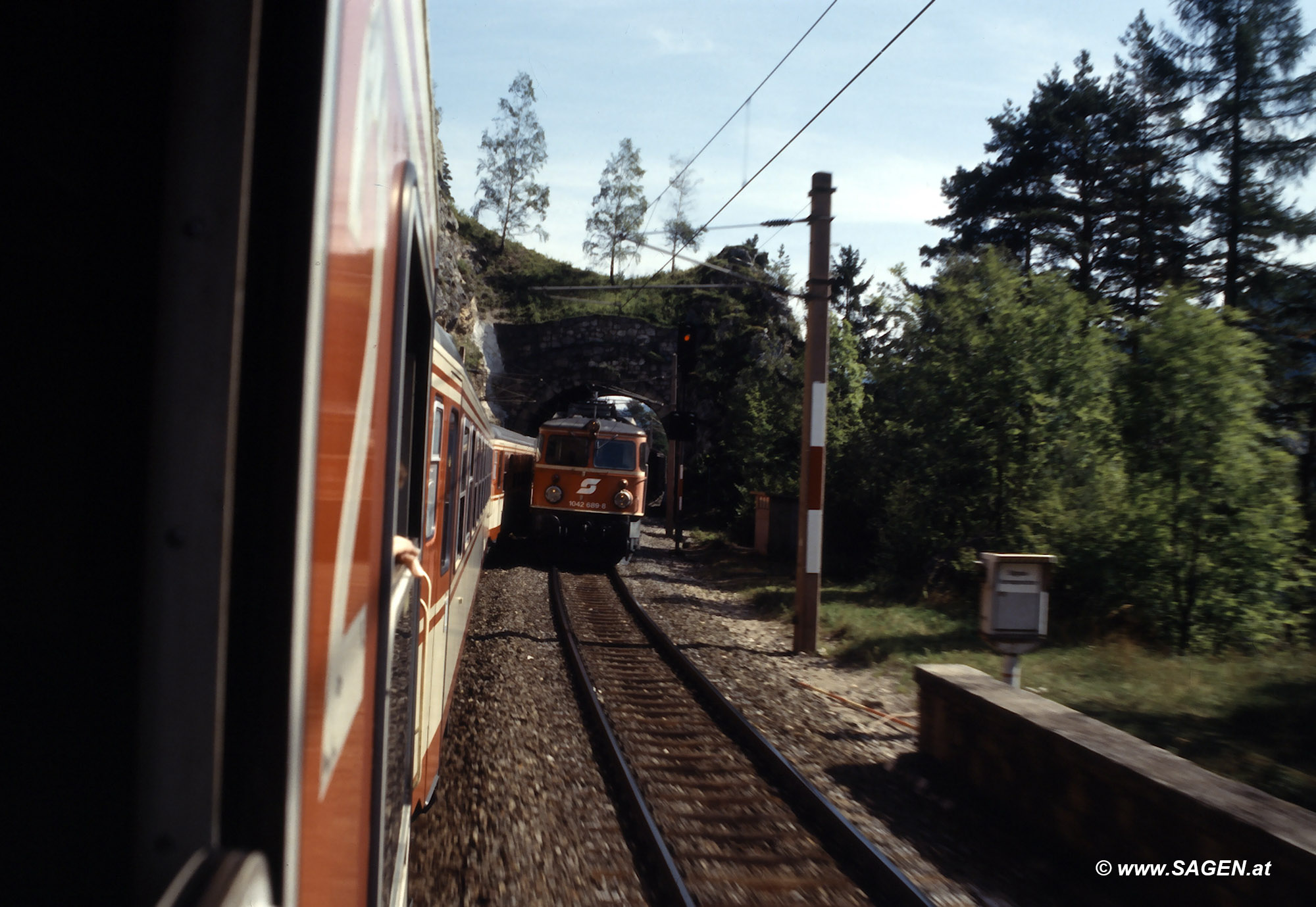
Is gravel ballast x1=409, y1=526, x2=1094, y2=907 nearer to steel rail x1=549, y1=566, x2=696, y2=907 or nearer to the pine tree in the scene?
steel rail x1=549, y1=566, x2=696, y2=907

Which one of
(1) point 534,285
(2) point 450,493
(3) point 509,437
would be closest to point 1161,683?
(2) point 450,493

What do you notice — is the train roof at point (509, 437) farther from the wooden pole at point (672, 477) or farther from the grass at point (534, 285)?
the grass at point (534, 285)

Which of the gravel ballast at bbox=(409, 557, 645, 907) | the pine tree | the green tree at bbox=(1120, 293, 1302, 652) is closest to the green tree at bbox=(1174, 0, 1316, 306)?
the pine tree

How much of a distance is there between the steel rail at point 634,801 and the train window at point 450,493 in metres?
1.76

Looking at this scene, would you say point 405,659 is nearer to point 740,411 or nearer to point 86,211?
point 86,211

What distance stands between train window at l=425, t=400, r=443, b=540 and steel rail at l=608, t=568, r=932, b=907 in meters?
2.62

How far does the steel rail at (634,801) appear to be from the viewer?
4.08m

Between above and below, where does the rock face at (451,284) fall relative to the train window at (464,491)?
above

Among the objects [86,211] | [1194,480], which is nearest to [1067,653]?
[1194,480]

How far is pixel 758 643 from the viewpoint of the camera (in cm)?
1043

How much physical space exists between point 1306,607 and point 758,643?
6955 millimetres

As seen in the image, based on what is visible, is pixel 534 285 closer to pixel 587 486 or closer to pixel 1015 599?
pixel 587 486

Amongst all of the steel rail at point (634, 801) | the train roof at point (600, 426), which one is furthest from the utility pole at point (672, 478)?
the steel rail at point (634, 801)

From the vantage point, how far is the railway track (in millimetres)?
4148
